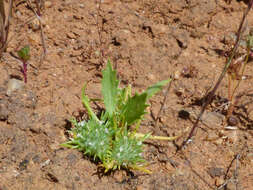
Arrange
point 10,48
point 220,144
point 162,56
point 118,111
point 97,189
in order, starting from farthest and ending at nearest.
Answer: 1. point 162,56
2. point 10,48
3. point 220,144
4. point 118,111
5. point 97,189

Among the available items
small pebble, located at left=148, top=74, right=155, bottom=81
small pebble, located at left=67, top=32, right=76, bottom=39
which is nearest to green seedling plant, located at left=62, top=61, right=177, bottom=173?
small pebble, located at left=148, top=74, right=155, bottom=81

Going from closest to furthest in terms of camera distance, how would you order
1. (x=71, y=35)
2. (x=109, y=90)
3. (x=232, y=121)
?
(x=109, y=90) < (x=232, y=121) < (x=71, y=35)

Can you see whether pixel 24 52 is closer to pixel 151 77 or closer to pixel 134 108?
pixel 134 108

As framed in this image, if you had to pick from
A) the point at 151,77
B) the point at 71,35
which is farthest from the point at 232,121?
the point at 71,35

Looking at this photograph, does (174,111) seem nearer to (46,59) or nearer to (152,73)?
(152,73)

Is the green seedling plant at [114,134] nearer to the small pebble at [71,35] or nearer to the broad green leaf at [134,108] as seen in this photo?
the broad green leaf at [134,108]

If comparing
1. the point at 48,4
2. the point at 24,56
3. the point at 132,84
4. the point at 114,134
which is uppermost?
the point at 48,4

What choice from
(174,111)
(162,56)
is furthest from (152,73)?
(174,111)
